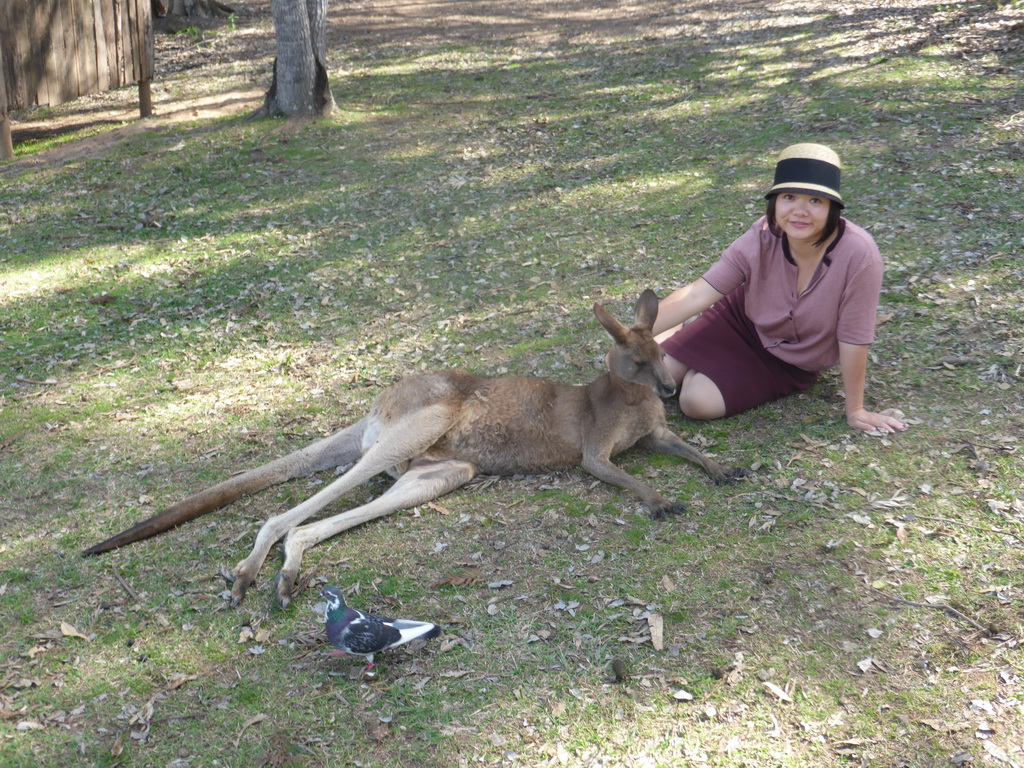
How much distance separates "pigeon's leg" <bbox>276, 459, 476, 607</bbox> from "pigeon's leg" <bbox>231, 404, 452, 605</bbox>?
0.08 metres

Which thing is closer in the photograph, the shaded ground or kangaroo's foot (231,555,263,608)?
kangaroo's foot (231,555,263,608)

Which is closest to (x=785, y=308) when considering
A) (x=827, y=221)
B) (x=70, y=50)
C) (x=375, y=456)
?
(x=827, y=221)

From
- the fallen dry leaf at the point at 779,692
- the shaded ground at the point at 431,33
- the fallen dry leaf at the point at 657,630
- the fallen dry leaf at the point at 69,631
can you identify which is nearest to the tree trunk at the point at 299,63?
the shaded ground at the point at 431,33

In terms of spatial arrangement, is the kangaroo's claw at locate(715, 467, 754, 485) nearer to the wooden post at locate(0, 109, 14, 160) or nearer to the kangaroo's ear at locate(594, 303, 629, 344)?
the kangaroo's ear at locate(594, 303, 629, 344)

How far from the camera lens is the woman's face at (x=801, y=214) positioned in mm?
4191

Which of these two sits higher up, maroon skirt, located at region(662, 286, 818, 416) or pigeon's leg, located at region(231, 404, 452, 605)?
maroon skirt, located at region(662, 286, 818, 416)

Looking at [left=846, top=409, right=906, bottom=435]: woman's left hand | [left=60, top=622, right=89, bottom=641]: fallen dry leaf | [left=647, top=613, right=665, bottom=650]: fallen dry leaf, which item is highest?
[left=846, top=409, right=906, bottom=435]: woman's left hand

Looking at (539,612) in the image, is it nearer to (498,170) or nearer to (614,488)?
(614,488)

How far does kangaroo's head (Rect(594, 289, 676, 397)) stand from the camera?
441 centimetres

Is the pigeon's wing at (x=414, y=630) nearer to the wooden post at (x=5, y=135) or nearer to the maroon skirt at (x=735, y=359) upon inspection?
the maroon skirt at (x=735, y=359)

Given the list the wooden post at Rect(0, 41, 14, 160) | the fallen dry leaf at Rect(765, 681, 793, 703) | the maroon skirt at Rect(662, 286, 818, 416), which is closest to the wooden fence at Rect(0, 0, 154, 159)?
the wooden post at Rect(0, 41, 14, 160)

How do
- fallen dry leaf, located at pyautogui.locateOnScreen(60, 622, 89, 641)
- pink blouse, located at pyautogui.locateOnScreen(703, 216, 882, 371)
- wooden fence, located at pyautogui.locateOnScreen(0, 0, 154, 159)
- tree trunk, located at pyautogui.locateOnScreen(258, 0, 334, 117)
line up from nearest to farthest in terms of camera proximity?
fallen dry leaf, located at pyautogui.locateOnScreen(60, 622, 89, 641) → pink blouse, located at pyautogui.locateOnScreen(703, 216, 882, 371) → wooden fence, located at pyautogui.locateOnScreen(0, 0, 154, 159) → tree trunk, located at pyautogui.locateOnScreen(258, 0, 334, 117)

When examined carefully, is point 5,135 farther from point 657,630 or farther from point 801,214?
point 657,630

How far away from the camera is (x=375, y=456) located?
4430 millimetres
